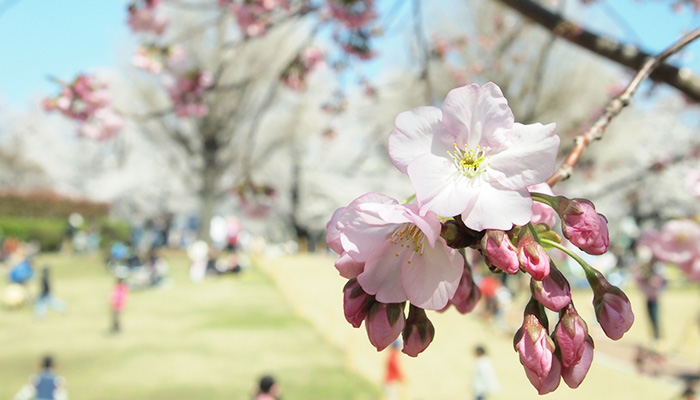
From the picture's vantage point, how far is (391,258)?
676 mm

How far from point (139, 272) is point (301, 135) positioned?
30.5ft

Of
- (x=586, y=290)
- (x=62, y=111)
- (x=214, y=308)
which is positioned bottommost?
(x=586, y=290)

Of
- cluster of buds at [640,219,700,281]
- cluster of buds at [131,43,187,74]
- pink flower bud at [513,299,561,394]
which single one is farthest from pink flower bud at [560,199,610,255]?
cluster of buds at [131,43,187,74]

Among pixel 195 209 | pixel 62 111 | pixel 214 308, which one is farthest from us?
pixel 195 209

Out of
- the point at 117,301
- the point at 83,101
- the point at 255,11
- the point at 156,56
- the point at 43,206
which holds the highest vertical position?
the point at 255,11

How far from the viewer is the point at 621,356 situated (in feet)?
29.1

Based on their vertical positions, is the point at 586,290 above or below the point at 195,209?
→ above

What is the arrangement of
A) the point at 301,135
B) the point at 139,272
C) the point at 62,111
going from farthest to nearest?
1. the point at 301,135
2. the point at 139,272
3. the point at 62,111

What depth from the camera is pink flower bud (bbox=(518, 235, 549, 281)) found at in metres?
0.63

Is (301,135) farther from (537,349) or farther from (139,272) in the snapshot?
(537,349)

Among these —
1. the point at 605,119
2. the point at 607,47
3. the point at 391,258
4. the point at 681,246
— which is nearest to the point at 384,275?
the point at 391,258

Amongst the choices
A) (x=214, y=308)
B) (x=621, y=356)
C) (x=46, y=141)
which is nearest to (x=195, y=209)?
(x=46, y=141)

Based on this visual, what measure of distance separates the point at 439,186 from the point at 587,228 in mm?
183

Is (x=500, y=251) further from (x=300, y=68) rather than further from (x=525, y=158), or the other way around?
(x=300, y=68)
